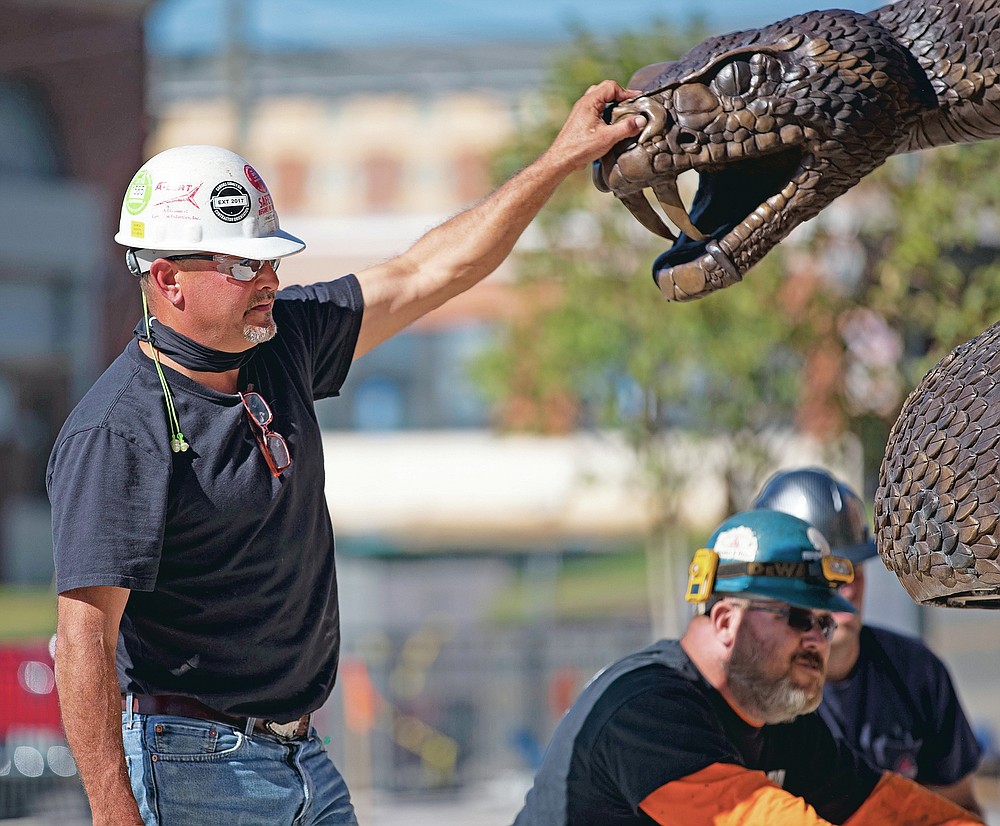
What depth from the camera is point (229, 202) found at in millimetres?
2580

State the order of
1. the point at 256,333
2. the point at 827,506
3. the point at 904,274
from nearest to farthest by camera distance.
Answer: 1. the point at 256,333
2. the point at 827,506
3. the point at 904,274

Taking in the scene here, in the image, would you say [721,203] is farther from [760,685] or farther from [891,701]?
[891,701]

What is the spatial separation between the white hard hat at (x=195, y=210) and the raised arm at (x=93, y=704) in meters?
0.62

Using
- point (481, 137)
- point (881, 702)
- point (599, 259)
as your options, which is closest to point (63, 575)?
point (881, 702)

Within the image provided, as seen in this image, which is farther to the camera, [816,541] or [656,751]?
[816,541]

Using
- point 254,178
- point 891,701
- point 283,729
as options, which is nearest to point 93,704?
point 283,729

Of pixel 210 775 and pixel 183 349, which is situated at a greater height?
pixel 183 349

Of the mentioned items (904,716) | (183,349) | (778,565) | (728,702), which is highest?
(183,349)

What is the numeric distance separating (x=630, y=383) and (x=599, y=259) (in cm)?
86

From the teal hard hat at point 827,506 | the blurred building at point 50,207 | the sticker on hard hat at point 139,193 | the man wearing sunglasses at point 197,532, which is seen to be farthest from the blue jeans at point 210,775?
the blurred building at point 50,207

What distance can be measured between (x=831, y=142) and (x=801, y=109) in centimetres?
8

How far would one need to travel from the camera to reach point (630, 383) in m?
9.19

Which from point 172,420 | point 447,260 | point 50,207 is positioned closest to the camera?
point 172,420

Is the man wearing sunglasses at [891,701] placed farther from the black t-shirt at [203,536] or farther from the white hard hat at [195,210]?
the white hard hat at [195,210]
